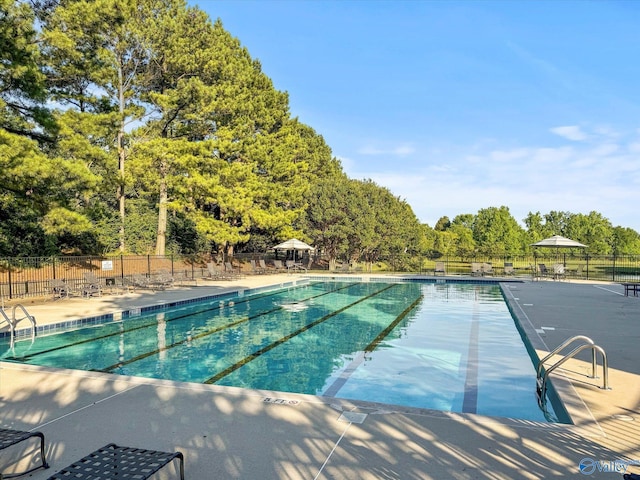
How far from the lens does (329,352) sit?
8.80 meters

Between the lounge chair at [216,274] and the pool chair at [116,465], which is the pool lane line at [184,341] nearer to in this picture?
the pool chair at [116,465]

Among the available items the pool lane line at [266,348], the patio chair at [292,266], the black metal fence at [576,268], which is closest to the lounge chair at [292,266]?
the patio chair at [292,266]

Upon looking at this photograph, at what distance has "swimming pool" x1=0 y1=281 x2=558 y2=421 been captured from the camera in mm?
6566

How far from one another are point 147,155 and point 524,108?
2036 centimetres

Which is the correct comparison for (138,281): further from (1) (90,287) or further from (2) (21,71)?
(2) (21,71)

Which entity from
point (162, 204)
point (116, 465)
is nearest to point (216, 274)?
point (162, 204)

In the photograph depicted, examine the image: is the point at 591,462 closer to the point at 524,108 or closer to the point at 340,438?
the point at 340,438

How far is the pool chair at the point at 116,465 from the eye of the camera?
2.57 m

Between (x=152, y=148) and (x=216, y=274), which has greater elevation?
(x=152, y=148)

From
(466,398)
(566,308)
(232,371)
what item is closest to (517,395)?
(466,398)

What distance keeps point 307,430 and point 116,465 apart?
1.73 metres

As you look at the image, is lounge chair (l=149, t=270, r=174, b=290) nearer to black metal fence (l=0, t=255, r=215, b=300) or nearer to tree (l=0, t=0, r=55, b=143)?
black metal fence (l=0, t=255, r=215, b=300)

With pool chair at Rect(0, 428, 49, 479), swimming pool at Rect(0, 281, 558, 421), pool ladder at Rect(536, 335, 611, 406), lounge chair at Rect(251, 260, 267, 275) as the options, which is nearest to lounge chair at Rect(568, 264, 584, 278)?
swimming pool at Rect(0, 281, 558, 421)

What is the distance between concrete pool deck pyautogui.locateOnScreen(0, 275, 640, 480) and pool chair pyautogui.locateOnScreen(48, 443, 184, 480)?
49 centimetres
